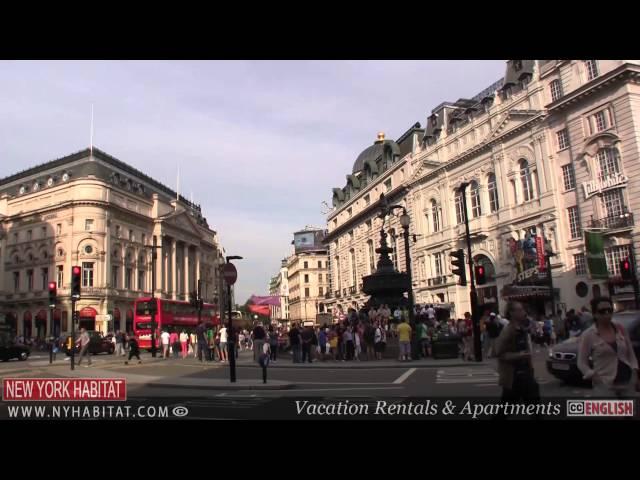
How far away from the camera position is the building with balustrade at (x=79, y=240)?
63.9 metres

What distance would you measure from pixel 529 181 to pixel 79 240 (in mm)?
51746

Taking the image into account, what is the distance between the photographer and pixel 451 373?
15711 millimetres

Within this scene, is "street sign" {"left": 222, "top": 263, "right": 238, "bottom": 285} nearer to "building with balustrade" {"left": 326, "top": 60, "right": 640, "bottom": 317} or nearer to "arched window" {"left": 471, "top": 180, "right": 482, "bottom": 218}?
"building with balustrade" {"left": 326, "top": 60, "right": 640, "bottom": 317}

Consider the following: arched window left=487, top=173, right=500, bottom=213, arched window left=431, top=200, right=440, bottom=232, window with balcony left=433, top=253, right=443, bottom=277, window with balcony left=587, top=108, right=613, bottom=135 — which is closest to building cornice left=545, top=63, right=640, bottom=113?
window with balcony left=587, top=108, right=613, bottom=135

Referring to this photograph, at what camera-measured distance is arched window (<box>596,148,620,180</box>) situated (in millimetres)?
33094

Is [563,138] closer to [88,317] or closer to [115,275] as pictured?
[88,317]

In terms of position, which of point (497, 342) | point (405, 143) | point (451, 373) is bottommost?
point (451, 373)

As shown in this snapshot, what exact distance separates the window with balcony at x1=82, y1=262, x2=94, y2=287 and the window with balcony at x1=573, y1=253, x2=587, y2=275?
53.9 metres

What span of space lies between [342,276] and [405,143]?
83.6ft

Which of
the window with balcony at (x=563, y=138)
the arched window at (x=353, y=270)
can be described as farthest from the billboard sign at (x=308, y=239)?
the window with balcony at (x=563, y=138)

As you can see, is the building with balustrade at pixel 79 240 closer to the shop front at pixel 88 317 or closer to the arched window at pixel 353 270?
the shop front at pixel 88 317

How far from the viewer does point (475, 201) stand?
46.3 m
